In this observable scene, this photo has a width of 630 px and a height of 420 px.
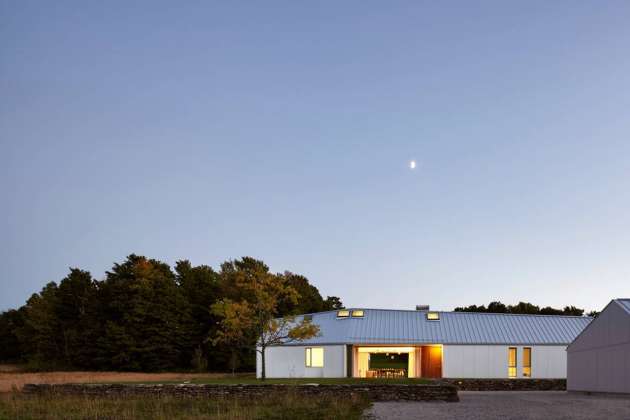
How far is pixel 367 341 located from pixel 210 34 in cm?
1793

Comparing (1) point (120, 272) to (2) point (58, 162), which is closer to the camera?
(2) point (58, 162)

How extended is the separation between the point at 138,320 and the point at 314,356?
21733 mm

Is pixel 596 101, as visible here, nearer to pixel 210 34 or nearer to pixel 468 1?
pixel 468 1

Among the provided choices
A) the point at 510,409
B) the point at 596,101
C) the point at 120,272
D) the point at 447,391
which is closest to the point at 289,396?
the point at 447,391

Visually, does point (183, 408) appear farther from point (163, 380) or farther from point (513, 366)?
point (513, 366)

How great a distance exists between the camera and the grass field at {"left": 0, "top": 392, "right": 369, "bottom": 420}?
1648 cm

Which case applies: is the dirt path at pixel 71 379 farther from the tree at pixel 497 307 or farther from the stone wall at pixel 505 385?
the tree at pixel 497 307

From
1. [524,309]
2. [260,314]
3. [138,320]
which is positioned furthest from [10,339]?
[524,309]

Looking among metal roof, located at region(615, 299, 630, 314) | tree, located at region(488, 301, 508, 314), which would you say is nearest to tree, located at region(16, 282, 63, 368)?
tree, located at region(488, 301, 508, 314)

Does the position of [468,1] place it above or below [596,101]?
above

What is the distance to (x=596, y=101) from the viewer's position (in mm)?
27156

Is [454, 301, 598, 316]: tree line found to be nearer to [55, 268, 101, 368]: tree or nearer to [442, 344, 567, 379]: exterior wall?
[442, 344, 567, 379]: exterior wall

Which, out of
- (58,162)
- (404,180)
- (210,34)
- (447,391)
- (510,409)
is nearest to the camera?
A: (510,409)

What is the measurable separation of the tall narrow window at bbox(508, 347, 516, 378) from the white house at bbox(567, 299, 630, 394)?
19.2 ft
